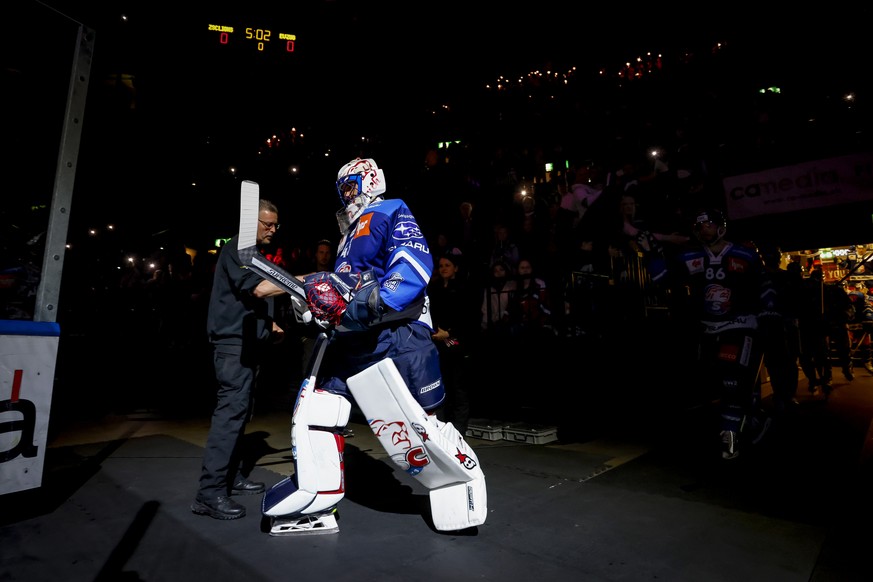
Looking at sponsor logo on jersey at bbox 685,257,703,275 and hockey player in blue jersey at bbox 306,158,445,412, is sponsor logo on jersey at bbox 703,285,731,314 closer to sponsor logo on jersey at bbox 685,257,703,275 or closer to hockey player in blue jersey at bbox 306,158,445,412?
sponsor logo on jersey at bbox 685,257,703,275

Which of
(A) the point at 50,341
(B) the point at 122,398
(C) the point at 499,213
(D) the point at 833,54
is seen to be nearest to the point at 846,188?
(D) the point at 833,54

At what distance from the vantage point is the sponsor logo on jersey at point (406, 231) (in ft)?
8.57

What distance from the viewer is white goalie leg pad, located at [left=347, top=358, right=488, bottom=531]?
2455 millimetres

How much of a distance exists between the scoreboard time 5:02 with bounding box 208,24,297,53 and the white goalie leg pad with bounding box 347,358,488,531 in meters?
19.2

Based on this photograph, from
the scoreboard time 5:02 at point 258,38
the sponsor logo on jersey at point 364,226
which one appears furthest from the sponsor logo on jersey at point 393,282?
the scoreboard time 5:02 at point 258,38

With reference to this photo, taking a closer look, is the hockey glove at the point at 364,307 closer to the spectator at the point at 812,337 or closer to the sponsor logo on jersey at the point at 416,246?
the sponsor logo on jersey at the point at 416,246

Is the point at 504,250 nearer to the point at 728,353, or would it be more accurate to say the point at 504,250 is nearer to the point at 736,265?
the point at 736,265

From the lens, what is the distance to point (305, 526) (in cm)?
262

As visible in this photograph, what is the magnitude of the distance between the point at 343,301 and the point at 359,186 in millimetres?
845

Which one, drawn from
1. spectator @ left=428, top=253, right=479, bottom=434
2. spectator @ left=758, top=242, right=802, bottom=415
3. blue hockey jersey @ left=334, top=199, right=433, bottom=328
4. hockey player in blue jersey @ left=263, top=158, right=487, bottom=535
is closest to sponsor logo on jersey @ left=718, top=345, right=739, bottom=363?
spectator @ left=758, top=242, right=802, bottom=415

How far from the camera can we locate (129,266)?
1010 centimetres

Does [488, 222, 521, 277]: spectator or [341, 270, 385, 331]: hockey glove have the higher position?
[488, 222, 521, 277]: spectator

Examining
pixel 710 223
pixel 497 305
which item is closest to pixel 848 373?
pixel 710 223

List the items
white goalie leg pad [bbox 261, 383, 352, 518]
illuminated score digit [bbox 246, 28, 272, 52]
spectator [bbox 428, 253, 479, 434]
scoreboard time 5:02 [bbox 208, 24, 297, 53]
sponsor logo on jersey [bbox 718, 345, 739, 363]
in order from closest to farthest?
white goalie leg pad [bbox 261, 383, 352, 518] < sponsor logo on jersey [bbox 718, 345, 739, 363] < spectator [bbox 428, 253, 479, 434] < scoreboard time 5:02 [bbox 208, 24, 297, 53] < illuminated score digit [bbox 246, 28, 272, 52]
